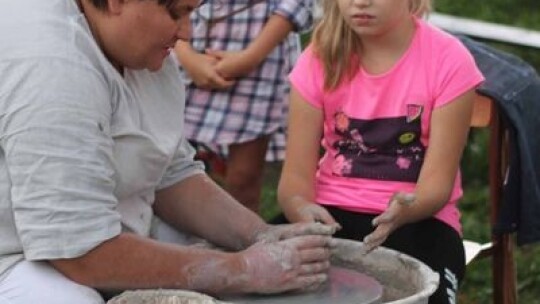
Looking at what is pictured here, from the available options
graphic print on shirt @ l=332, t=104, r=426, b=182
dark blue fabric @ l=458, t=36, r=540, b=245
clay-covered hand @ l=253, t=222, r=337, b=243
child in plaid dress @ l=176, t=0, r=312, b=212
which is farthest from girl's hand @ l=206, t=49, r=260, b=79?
clay-covered hand @ l=253, t=222, r=337, b=243

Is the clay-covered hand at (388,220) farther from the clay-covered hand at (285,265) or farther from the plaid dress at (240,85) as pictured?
the plaid dress at (240,85)

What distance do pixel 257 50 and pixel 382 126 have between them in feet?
3.17

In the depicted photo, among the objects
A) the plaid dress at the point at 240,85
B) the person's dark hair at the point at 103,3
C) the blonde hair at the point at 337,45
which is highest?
the person's dark hair at the point at 103,3

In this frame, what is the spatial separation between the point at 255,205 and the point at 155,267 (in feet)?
6.02

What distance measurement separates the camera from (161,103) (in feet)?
9.74

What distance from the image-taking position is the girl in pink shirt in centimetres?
333

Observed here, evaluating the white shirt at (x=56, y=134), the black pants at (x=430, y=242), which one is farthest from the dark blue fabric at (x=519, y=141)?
the white shirt at (x=56, y=134)

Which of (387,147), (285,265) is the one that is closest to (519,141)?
(387,147)

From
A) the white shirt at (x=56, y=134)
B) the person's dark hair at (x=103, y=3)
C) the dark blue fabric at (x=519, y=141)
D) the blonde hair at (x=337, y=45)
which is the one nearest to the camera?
the white shirt at (x=56, y=134)

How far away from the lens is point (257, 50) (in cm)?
429

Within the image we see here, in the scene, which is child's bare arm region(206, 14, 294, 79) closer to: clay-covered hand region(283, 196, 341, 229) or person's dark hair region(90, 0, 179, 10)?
clay-covered hand region(283, 196, 341, 229)

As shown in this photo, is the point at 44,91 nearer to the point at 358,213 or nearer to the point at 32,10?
the point at 32,10

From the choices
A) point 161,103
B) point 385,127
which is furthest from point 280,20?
point 161,103

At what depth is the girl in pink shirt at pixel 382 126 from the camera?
3334mm
